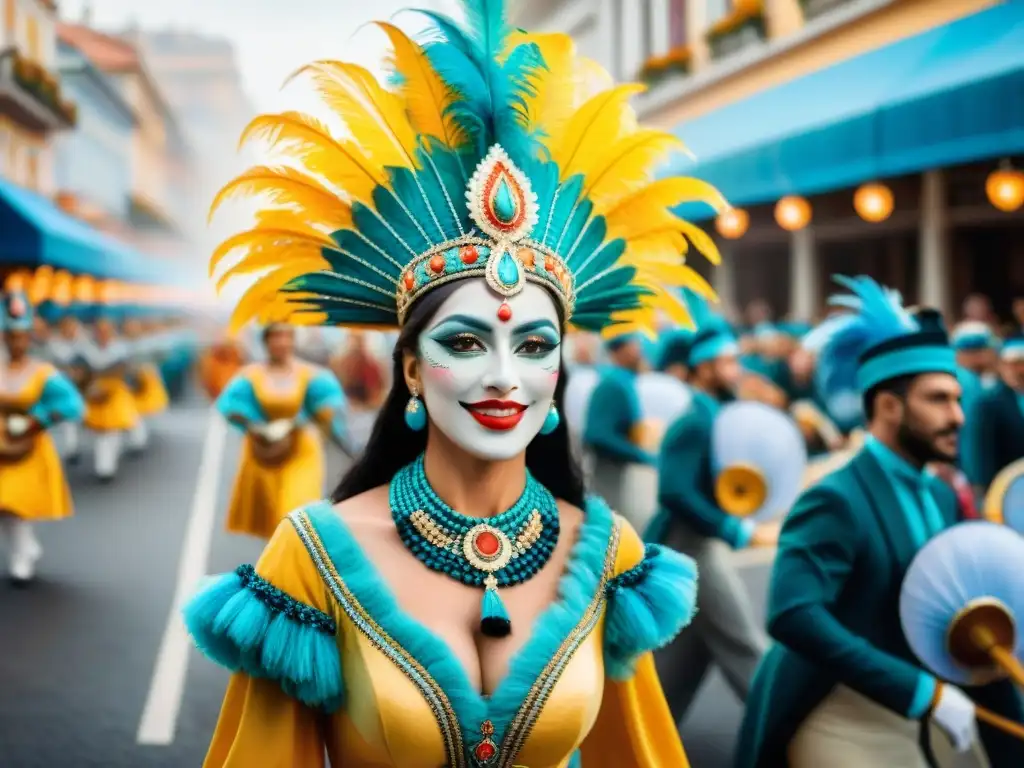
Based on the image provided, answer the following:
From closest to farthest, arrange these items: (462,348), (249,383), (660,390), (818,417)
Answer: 1. (462,348)
2. (249,383)
3. (660,390)
4. (818,417)

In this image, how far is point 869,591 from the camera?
3.53m

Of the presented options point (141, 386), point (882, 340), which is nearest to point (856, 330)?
point (882, 340)

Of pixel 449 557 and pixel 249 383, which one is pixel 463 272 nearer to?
pixel 449 557

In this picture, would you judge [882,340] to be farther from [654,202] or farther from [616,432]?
[616,432]

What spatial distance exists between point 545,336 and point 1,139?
1125 inches

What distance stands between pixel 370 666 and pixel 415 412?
1.92 feet

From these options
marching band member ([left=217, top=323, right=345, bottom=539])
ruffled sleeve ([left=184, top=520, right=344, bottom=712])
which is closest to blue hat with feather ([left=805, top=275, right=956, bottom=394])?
ruffled sleeve ([left=184, top=520, right=344, bottom=712])

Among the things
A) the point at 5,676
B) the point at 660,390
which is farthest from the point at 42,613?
the point at 660,390

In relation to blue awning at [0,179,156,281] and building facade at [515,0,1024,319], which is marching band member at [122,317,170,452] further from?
building facade at [515,0,1024,319]

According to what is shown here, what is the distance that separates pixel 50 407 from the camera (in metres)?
8.52

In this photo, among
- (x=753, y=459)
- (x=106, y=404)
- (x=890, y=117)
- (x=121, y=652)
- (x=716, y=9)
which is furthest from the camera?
(x=716, y=9)

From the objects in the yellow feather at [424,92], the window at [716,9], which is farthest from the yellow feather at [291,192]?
the window at [716,9]

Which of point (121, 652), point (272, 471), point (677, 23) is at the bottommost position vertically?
point (121, 652)

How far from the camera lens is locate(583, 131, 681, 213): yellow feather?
2814 millimetres
